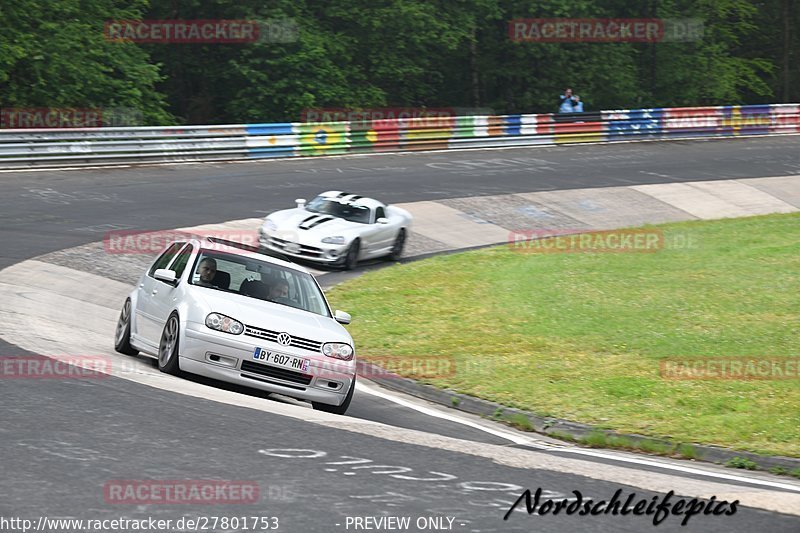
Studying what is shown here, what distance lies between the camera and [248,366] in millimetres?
10656

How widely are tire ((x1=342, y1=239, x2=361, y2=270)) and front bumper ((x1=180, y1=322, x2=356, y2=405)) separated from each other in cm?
1079

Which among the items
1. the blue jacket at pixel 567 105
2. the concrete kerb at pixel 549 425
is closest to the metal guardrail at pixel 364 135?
the blue jacket at pixel 567 105

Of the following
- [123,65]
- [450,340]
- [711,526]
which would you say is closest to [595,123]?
[123,65]

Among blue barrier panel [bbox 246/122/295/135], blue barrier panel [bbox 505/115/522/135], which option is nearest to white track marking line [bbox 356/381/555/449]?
blue barrier panel [bbox 246/122/295/135]

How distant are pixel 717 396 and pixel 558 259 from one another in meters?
11.4

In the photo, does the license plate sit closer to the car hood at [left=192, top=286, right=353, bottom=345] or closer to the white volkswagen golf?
the white volkswagen golf

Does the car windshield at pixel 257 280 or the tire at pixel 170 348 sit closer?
the tire at pixel 170 348

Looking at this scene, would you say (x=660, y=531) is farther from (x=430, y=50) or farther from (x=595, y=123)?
(x=430, y=50)

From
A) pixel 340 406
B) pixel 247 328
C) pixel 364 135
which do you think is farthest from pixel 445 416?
pixel 364 135

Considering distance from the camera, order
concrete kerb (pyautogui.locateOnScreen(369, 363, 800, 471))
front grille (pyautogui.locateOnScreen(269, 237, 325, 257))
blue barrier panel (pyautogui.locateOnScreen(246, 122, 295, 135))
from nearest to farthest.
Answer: concrete kerb (pyautogui.locateOnScreen(369, 363, 800, 471))
front grille (pyautogui.locateOnScreen(269, 237, 325, 257))
blue barrier panel (pyautogui.locateOnScreen(246, 122, 295, 135))

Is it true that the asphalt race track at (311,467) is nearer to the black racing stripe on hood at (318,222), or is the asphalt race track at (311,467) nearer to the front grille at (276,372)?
the front grille at (276,372)

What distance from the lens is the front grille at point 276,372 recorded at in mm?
10664

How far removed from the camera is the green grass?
11.8 metres

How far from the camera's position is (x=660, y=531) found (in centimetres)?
682
